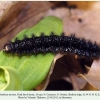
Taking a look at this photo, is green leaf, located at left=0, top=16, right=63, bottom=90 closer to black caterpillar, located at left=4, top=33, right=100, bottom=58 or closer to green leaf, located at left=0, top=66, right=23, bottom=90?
black caterpillar, located at left=4, top=33, right=100, bottom=58

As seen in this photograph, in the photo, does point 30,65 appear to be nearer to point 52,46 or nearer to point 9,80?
point 52,46

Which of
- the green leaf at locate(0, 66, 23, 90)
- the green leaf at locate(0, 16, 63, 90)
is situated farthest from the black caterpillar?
the green leaf at locate(0, 66, 23, 90)

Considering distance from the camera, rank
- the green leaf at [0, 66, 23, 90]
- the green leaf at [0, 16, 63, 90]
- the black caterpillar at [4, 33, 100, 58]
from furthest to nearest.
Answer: the black caterpillar at [4, 33, 100, 58] < the green leaf at [0, 16, 63, 90] < the green leaf at [0, 66, 23, 90]

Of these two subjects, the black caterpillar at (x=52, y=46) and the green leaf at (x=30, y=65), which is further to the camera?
the black caterpillar at (x=52, y=46)

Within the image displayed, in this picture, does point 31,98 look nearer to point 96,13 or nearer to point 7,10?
point 7,10

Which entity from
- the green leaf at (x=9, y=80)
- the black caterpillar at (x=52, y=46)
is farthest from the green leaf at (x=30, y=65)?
the green leaf at (x=9, y=80)

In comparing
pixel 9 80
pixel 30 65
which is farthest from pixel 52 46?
pixel 9 80

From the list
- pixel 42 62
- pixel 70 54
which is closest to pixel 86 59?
pixel 70 54

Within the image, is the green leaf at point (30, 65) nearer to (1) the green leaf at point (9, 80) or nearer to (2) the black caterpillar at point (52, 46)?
(2) the black caterpillar at point (52, 46)
